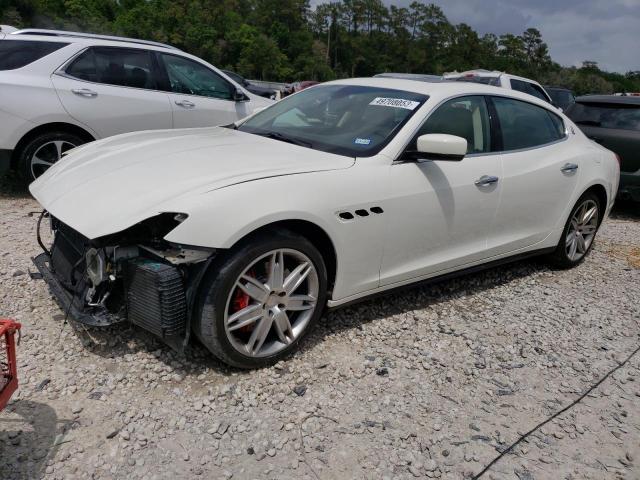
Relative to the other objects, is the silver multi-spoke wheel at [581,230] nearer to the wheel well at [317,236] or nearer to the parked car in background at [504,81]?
the wheel well at [317,236]

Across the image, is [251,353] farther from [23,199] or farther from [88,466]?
[23,199]

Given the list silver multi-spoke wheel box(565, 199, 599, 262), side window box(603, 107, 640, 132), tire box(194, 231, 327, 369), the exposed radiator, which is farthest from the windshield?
side window box(603, 107, 640, 132)

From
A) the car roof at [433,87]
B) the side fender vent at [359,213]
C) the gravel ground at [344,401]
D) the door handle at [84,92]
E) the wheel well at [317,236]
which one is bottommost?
the gravel ground at [344,401]

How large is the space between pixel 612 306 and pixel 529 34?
8739 centimetres

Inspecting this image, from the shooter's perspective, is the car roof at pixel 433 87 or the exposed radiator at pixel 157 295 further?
the car roof at pixel 433 87

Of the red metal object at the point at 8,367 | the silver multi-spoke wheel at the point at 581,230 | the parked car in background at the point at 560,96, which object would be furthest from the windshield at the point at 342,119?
the parked car in background at the point at 560,96

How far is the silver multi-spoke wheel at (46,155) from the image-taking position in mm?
5949

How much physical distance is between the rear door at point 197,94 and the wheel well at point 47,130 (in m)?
1.04

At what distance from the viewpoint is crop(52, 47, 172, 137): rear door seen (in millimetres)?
6148

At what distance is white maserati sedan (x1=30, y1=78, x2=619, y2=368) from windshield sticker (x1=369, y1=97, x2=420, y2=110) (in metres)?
0.01

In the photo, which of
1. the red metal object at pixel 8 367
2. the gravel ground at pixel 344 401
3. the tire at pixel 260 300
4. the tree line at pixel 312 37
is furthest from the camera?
the tree line at pixel 312 37

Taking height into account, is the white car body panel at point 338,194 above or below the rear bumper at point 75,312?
above

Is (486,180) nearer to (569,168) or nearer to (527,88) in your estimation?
(569,168)

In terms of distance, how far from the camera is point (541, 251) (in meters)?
4.84
